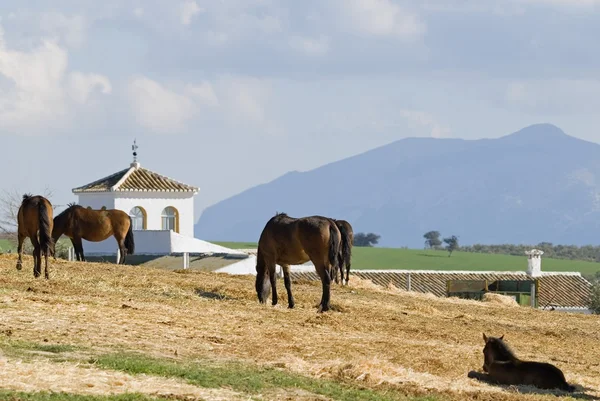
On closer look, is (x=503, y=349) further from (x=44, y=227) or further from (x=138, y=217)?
(x=138, y=217)

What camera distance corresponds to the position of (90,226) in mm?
38094

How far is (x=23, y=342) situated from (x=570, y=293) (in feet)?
224

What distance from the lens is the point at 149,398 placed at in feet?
39.6

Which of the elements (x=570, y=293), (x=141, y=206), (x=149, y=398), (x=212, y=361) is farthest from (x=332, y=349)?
(x=570, y=293)

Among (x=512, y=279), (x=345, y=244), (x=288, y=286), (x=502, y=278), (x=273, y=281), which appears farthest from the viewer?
(x=502, y=278)

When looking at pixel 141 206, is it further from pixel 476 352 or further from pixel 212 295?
pixel 476 352

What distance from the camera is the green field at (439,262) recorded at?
136750mm

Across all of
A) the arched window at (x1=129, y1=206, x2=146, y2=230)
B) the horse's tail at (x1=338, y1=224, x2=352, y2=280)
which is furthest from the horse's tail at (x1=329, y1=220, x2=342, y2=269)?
the arched window at (x1=129, y1=206, x2=146, y2=230)

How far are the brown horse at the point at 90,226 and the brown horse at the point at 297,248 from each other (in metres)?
14.7

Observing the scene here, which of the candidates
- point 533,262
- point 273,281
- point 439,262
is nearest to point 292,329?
point 273,281

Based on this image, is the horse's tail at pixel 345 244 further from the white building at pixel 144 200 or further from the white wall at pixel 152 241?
the white building at pixel 144 200

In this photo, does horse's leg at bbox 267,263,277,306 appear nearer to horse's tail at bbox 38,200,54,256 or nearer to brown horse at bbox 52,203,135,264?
horse's tail at bbox 38,200,54,256

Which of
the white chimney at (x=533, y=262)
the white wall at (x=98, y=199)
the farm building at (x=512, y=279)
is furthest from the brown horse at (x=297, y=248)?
the white chimney at (x=533, y=262)

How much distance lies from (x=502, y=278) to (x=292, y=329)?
2423 inches
